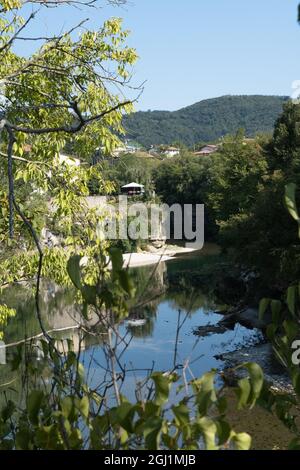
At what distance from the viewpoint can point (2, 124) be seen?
8.49 feet

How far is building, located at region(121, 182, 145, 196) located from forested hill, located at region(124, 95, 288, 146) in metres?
84.6

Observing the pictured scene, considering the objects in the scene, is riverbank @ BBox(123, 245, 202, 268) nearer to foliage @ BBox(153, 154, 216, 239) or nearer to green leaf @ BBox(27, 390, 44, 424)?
foliage @ BBox(153, 154, 216, 239)

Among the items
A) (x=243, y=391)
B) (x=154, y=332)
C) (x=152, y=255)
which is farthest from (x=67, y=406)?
(x=152, y=255)

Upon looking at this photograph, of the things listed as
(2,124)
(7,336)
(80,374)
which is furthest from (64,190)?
(7,336)

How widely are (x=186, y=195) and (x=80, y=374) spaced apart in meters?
46.4

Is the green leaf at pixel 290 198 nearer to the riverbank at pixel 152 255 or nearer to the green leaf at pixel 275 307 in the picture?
the green leaf at pixel 275 307

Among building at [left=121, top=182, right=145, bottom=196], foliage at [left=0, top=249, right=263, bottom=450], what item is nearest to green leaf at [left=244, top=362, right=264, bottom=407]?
foliage at [left=0, top=249, right=263, bottom=450]

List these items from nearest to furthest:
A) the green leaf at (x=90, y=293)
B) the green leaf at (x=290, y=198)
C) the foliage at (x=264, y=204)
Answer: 1. the green leaf at (x=290, y=198)
2. the green leaf at (x=90, y=293)
3. the foliage at (x=264, y=204)

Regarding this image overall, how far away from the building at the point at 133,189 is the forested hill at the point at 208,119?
84.6 metres

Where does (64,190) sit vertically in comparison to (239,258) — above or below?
above

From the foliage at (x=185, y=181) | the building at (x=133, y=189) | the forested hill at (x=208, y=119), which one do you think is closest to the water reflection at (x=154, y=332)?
the building at (x=133, y=189)

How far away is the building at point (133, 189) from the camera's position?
44297mm

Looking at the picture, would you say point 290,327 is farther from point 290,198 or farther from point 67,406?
point 67,406
